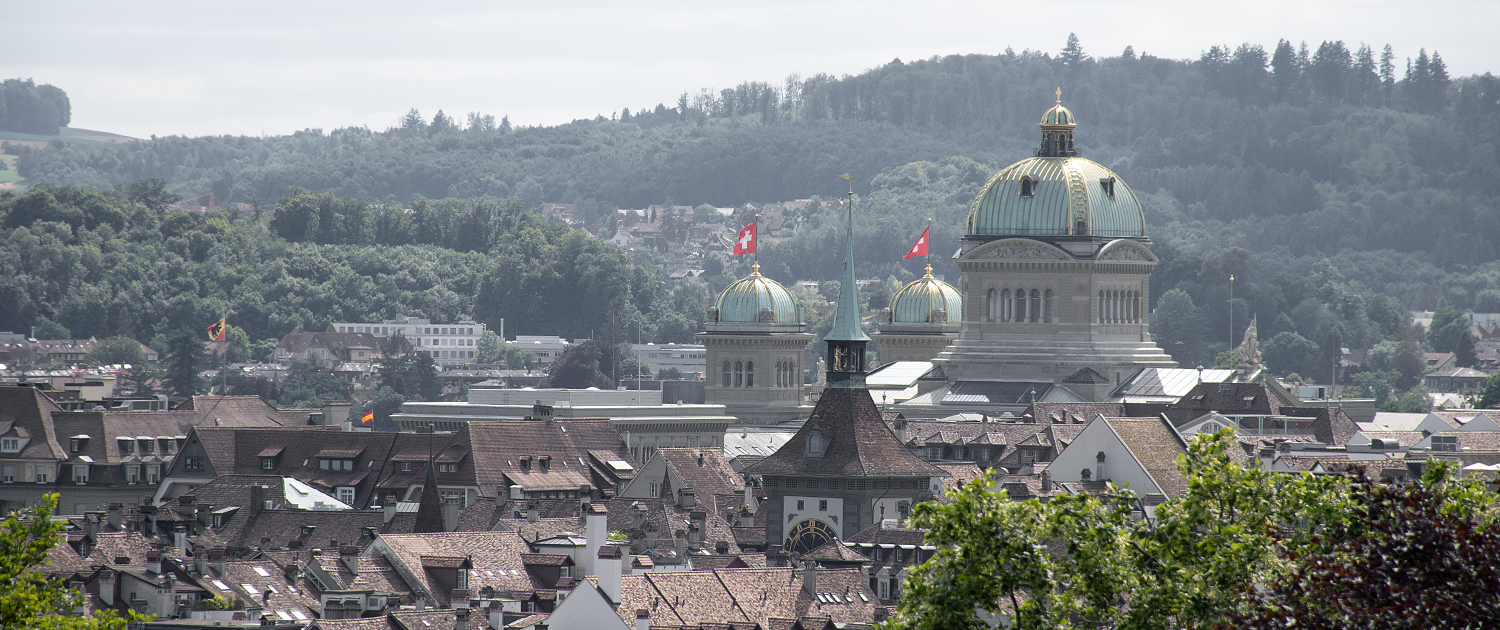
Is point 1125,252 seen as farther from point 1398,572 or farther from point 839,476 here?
point 1398,572

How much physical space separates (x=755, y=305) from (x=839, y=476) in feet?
241

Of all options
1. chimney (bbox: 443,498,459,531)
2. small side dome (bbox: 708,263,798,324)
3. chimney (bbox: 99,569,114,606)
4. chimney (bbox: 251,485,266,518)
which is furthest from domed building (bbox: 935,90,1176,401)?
chimney (bbox: 99,569,114,606)

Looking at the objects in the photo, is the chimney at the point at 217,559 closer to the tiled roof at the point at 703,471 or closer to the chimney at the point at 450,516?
the chimney at the point at 450,516

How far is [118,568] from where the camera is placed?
8094 cm

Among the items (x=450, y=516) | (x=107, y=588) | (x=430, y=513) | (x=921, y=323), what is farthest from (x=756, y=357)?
(x=107, y=588)

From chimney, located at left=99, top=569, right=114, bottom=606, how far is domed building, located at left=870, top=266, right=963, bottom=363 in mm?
101407

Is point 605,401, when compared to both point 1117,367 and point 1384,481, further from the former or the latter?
point 1384,481

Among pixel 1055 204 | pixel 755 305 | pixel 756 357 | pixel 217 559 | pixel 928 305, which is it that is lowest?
pixel 756 357

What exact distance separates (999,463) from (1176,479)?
56.6 feet

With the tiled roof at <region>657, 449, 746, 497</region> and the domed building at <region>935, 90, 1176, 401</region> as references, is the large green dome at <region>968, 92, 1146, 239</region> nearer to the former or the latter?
the domed building at <region>935, 90, 1176, 401</region>

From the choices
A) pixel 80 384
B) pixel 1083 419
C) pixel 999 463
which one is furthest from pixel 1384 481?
pixel 80 384

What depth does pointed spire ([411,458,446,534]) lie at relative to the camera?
99.1m

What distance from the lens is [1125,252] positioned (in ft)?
530

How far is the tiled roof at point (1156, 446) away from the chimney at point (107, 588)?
42008mm
